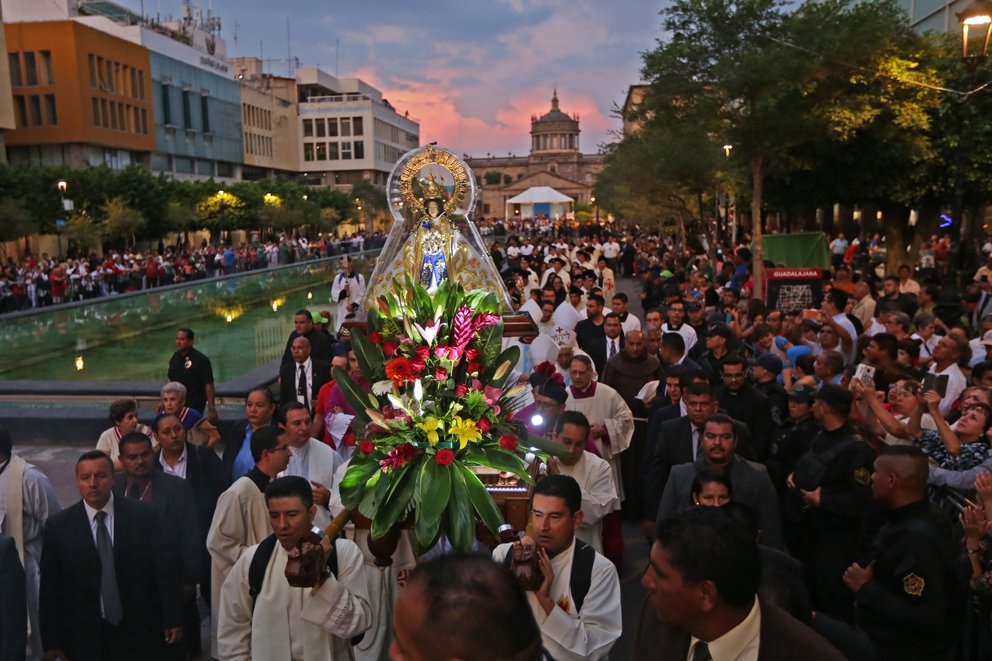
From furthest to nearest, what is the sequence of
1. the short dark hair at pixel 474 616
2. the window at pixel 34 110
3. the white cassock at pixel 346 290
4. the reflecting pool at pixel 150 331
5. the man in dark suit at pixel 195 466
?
the window at pixel 34 110 < the reflecting pool at pixel 150 331 < the white cassock at pixel 346 290 < the man in dark suit at pixel 195 466 < the short dark hair at pixel 474 616

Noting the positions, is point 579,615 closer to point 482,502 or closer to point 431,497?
point 482,502

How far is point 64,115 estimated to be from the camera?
47.8 metres

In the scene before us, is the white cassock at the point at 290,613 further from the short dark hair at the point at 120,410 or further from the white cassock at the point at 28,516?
the short dark hair at the point at 120,410

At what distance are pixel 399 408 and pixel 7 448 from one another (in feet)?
7.75

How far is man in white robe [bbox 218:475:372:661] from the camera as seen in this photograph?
11.8 ft

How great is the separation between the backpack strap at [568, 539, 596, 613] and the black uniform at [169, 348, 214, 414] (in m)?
6.04

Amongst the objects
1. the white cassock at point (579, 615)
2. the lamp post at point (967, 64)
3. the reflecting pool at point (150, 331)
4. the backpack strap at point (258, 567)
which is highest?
the lamp post at point (967, 64)

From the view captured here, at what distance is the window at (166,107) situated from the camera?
187ft

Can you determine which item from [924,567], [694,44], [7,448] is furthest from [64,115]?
[924,567]

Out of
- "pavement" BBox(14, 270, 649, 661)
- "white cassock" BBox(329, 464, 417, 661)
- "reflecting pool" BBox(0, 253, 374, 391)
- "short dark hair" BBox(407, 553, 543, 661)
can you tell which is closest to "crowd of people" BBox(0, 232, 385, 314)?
"reflecting pool" BBox(0, 253, 374, 391)

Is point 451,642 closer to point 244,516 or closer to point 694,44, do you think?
point 244,516

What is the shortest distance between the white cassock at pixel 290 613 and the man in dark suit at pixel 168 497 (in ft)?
4.07

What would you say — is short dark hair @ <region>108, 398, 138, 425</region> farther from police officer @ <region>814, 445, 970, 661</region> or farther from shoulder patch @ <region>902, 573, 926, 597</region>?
shoulder patch @ <region>902, 573, 926, 597</region>

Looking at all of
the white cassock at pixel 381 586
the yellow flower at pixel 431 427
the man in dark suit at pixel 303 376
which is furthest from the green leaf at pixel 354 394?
the man in dark suit at pixel 303 376
